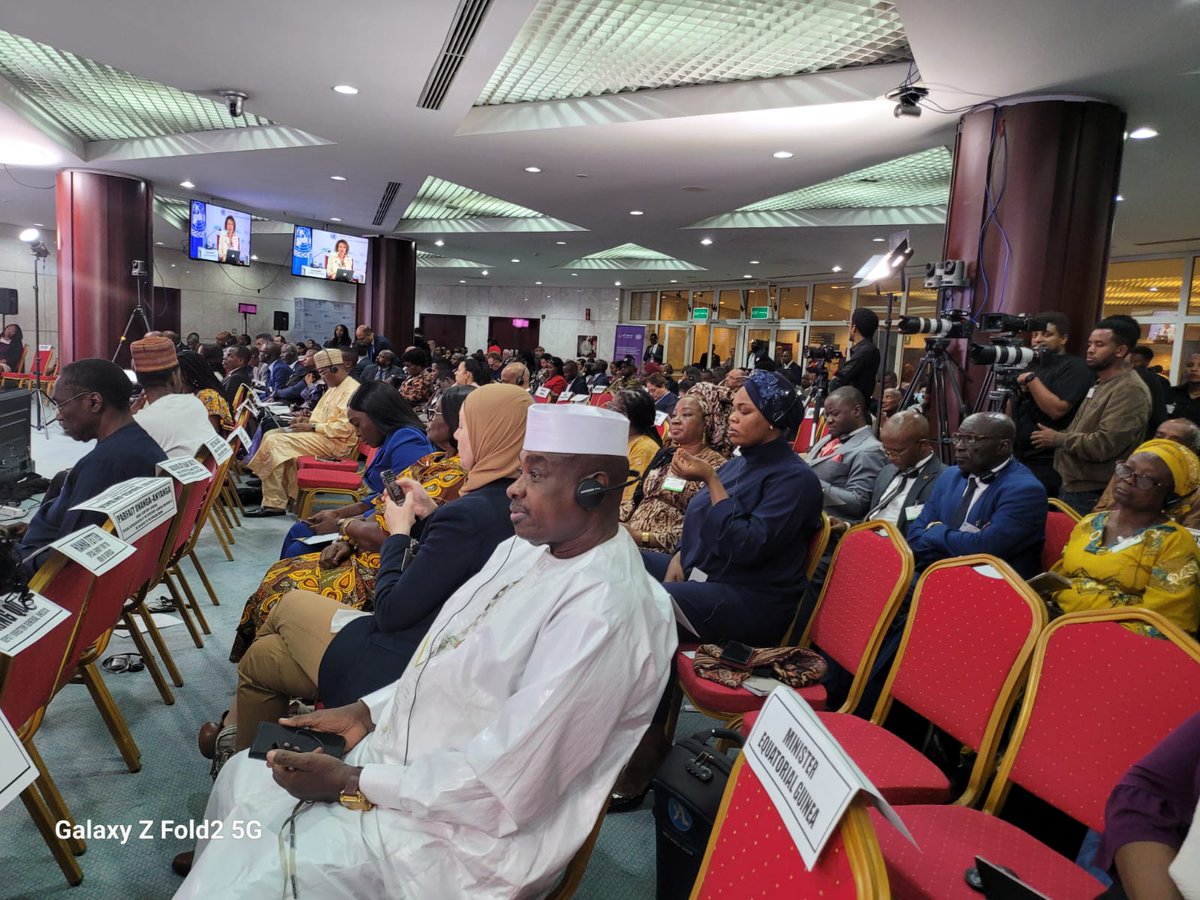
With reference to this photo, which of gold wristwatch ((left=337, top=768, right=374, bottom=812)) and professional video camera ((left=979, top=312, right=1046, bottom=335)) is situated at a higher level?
professional video camera ((left=979, top=312, right=1046, bottom=335))

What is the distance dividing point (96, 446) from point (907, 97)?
15.0 ft

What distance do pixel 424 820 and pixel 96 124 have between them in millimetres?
9518

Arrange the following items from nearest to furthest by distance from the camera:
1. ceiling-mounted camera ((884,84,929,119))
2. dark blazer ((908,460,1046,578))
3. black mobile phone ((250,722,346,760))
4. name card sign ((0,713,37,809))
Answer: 1. name card sign ((0,713,37,809))
2. black mobile phone ((250,722,346,760))
3. dark blazer ((908,460,1046,578))
4. ceiling-mounted camera ((884,84,929,119))

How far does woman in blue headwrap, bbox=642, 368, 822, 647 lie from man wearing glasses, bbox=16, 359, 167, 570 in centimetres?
187

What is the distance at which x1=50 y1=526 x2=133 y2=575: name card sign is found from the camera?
168cm

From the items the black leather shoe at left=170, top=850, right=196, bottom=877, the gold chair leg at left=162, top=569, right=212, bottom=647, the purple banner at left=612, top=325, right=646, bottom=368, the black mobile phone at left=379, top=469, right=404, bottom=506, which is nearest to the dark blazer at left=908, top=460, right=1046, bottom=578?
the black mobile phone at left=379, top=469, right=404, bottom=506

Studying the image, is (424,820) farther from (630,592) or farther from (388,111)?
(388,111)

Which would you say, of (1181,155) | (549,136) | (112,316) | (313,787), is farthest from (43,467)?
(1181,155)

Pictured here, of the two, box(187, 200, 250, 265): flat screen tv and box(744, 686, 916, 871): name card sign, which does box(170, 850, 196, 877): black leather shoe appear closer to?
box(744, 686, 916, 871): name card sign

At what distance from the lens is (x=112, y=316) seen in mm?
9398

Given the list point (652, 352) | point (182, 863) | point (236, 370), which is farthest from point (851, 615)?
point (652, 352)

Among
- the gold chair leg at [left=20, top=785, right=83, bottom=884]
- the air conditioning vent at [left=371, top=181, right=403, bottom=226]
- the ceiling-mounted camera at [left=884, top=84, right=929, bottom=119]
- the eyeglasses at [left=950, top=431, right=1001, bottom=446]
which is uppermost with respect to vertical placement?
the air conditioning vent at [left=371, top=181, right=403, bottom=226]

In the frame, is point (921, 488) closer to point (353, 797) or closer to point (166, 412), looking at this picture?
point (353, 797)

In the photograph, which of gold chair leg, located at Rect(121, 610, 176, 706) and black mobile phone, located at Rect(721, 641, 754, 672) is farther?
gold chair leg, located at Rect(121, 610, 176, 706)
